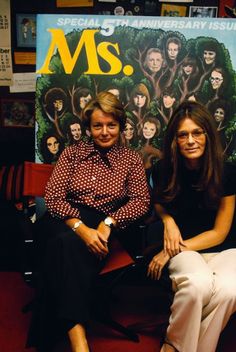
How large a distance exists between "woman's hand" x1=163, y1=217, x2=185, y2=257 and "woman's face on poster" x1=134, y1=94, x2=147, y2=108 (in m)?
0.87

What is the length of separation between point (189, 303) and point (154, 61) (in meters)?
1.51

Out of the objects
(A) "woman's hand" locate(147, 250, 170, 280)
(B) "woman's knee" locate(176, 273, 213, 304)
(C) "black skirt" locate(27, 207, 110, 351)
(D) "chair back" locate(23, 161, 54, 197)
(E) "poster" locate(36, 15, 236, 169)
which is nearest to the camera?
(B) "woman's knee" locate(176, 273, 213, 304)

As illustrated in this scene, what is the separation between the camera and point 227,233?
2.22 m

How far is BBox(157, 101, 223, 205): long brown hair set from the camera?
84.9 inches

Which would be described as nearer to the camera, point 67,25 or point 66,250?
point 66,250

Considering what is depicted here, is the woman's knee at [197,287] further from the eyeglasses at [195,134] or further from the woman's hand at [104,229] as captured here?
the eyeglasses at [195,134]

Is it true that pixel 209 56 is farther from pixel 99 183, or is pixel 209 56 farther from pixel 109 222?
pixel 109 222

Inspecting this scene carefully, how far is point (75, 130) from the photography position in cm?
272

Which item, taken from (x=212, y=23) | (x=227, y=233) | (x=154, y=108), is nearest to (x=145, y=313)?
(x=227, y=233)

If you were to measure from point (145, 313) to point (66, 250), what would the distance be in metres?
0.81

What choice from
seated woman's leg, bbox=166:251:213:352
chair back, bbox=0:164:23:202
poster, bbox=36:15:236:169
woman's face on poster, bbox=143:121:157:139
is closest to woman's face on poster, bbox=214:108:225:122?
poster, bbox=36:15:236:169

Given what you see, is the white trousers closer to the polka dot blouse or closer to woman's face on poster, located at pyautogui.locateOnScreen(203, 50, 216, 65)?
the polka dot blouse

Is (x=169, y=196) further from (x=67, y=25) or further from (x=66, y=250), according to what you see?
(x=67, y=25)

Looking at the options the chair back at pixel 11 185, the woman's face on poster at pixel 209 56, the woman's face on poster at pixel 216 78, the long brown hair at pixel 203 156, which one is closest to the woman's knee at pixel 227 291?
the long brown hair at pixel 203 156
